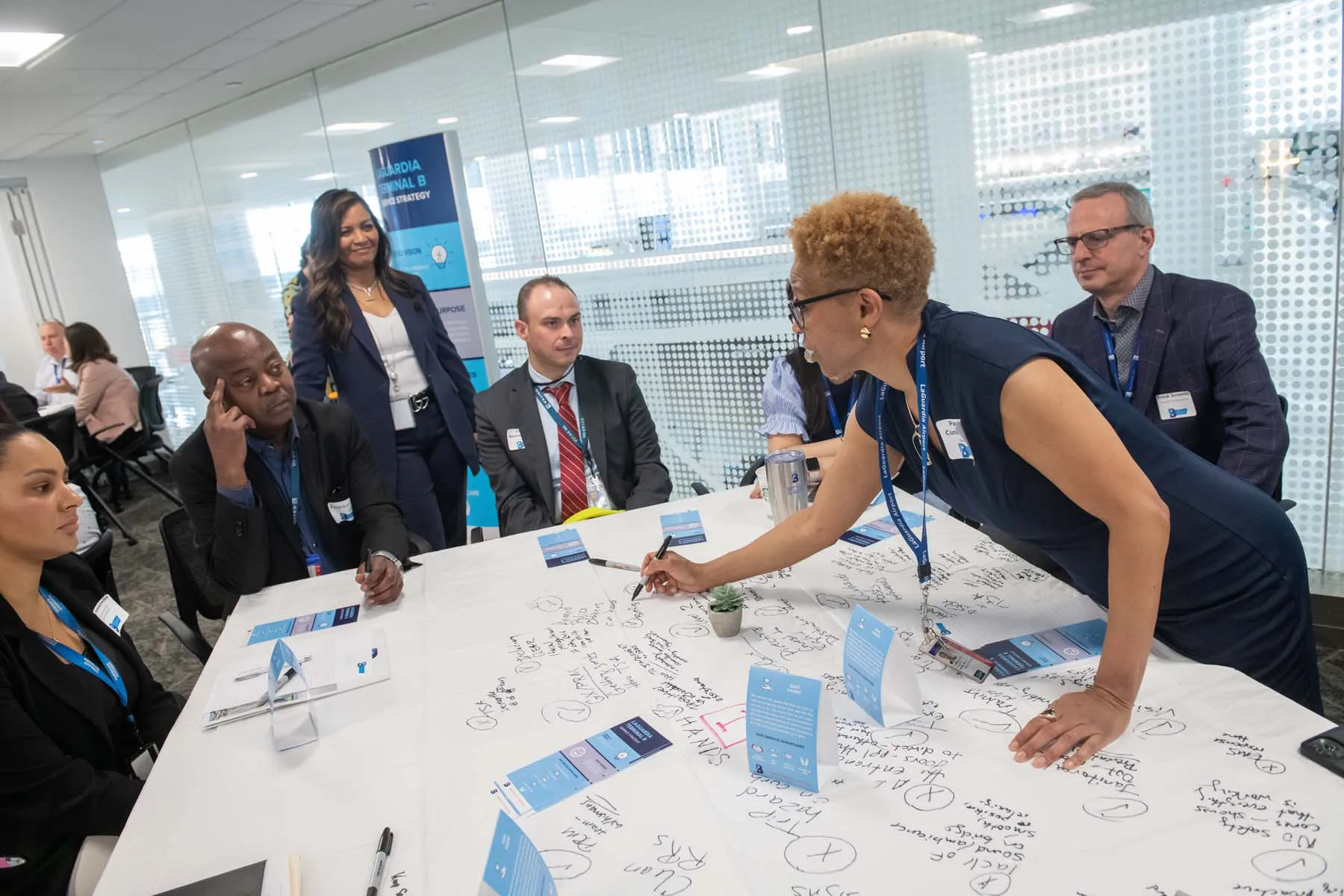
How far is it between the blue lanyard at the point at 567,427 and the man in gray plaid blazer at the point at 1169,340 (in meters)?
1.65

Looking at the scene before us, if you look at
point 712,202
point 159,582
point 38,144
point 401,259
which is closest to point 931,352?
point 712,202

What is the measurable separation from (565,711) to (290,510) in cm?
142

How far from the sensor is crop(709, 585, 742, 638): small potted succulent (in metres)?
1.63

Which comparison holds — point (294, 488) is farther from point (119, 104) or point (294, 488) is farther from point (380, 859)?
point (119, 104)

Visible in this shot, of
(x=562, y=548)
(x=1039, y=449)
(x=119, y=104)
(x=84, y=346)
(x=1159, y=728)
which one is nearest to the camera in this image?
(x=1159, y=728)

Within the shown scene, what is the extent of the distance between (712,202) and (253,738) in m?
3.51

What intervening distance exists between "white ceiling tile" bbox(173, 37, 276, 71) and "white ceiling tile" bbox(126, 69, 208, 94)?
12 centimetres

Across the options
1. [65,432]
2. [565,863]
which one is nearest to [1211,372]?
[565,863]

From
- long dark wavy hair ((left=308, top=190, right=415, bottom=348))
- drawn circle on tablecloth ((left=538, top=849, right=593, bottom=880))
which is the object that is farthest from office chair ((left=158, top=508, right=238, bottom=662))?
drawn circle on tablecloth ((left=538, top=849, right=593, bottom=880))

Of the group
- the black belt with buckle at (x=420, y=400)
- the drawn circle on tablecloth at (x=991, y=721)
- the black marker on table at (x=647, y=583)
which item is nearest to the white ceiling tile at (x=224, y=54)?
the black belt with buckle at (x=420, y=400)

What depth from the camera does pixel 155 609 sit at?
186 inches

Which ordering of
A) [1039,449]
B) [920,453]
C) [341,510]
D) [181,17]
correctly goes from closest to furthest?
[1039,449] < [920,453] < [341,510] < [181,17]

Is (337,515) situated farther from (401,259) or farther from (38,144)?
(38,144)

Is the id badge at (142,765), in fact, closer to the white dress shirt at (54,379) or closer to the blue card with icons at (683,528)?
the blue card with icons at (683,528)
